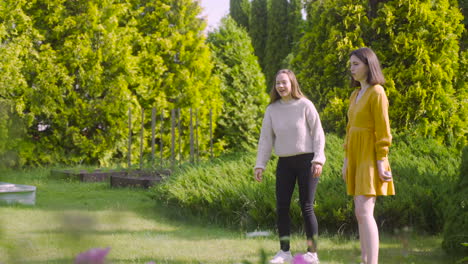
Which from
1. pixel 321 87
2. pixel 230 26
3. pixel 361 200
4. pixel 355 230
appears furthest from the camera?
pixel 230 26

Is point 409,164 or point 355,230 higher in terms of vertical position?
point 409,164

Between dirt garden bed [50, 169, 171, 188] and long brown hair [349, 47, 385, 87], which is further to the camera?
dirt garden bed [50, 169, 171, 188]

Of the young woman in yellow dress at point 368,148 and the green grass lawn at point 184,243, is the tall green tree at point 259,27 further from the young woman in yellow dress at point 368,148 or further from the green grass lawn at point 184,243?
the young woman in yellow dress at point 368,148

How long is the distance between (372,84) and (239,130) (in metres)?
10.3

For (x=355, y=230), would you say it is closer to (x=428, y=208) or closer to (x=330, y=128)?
Answer: (x=428, y=208)

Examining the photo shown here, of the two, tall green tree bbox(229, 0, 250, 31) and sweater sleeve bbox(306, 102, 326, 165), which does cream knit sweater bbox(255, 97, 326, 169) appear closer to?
sweater sleeve bbox(306, 102, 326, 165)

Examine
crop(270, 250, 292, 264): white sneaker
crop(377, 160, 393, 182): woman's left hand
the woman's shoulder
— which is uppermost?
the woman's shoulder

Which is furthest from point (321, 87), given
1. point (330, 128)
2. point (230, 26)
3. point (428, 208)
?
point (230, 26)

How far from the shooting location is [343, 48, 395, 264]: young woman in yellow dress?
3289 mm

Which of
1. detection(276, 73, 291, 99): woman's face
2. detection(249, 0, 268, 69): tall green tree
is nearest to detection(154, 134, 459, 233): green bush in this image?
detection(276, 73, 291, 99): woman's face

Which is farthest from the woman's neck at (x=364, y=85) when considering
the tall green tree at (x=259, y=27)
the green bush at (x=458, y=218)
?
the tall green tree at (x=259, y=27)

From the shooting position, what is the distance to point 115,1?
1315cm

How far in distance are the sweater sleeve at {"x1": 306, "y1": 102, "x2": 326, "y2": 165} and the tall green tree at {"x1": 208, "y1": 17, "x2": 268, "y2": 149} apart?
9.36 metres

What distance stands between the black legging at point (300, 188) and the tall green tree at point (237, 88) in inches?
367
